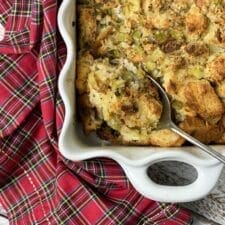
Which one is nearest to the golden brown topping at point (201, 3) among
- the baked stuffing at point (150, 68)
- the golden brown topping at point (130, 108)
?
the baked stuffing at point (150, 68)

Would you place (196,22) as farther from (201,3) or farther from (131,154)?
(131,154)

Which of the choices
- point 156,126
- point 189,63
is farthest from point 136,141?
point 189,63

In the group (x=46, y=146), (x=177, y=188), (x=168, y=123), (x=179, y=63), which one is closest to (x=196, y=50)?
(x=179, y=63)

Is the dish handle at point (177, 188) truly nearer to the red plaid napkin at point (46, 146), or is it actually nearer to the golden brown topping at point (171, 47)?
the red plaid napkin at point (46, 146)

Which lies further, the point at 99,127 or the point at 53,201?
the point at 53,201

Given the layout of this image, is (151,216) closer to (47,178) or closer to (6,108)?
(47,178)

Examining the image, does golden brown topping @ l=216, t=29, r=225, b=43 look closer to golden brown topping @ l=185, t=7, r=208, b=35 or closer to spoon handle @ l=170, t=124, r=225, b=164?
golden brown topping @ l=185, t=7, r=208, b=35

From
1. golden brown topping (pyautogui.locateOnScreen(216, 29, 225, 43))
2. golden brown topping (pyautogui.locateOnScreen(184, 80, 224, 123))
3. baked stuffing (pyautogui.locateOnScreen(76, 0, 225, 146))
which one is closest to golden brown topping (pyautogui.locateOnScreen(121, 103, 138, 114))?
baked stuffing (pyautogui.locateOnScreen(76, 0, 225, 146))
